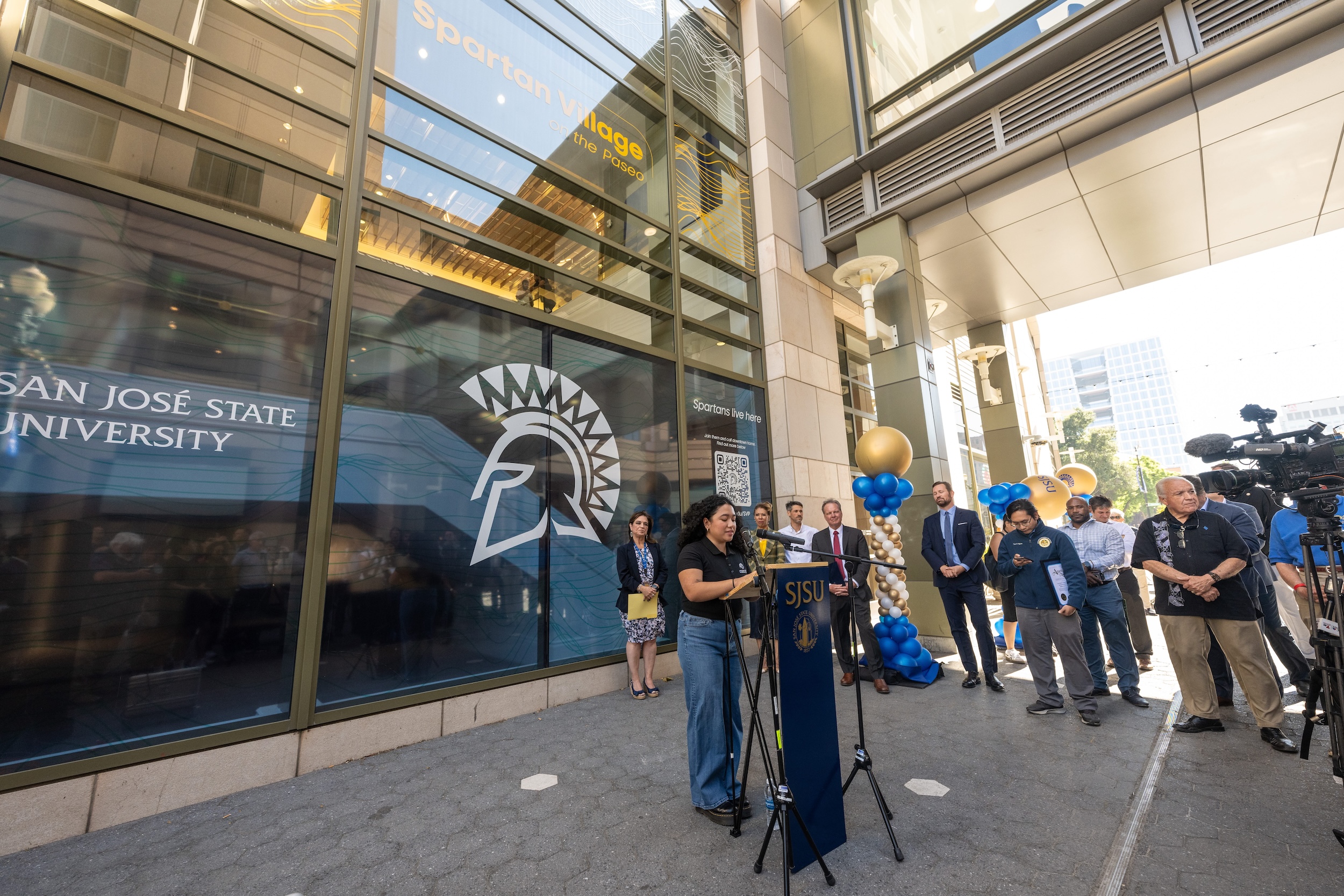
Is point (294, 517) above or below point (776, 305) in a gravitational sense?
below

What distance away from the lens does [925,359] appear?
712 cm

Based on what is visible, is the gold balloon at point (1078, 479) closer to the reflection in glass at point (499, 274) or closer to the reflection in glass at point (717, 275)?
the reflection in glass at point (717, 275)

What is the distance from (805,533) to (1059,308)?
798 cm

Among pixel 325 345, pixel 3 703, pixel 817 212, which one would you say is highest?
pixel 817 212

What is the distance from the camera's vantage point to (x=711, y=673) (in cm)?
259

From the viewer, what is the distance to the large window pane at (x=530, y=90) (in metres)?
4.80

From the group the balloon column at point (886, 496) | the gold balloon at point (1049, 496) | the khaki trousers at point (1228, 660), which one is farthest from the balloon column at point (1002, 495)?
the khaki trousers at point (1228, 660)

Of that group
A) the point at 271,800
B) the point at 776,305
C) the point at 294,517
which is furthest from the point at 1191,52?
the point at 271,800

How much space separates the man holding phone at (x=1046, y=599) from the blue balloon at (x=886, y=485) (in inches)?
52.4

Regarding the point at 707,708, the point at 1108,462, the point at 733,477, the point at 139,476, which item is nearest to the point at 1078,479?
the point at 733,477

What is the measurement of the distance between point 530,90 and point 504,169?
117 cm

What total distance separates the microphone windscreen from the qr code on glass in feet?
13.6

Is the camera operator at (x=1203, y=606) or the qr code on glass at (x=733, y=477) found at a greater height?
the qr code on glass at (x=733, y=477)

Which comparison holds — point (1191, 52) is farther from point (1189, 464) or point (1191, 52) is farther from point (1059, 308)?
point (1189, 464)
